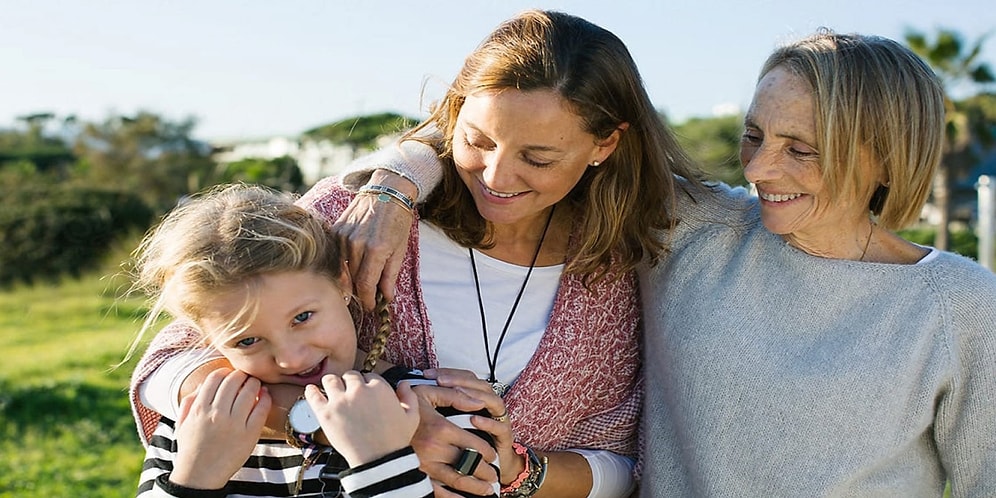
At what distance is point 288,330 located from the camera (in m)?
1.85

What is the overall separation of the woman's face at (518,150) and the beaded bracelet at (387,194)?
153 millimetres

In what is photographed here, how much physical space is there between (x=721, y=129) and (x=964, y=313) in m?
26.4

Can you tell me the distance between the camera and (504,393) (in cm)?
230

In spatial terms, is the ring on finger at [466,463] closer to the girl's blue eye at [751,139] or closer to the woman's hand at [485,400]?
the woman's hand at [485,400]

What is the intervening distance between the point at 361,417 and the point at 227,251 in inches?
16.4

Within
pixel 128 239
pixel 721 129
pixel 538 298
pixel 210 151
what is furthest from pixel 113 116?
pixel 538 298

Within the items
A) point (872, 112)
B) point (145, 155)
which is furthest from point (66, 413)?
point (145, 155)

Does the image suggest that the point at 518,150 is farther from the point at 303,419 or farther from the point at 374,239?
the point at 303,419

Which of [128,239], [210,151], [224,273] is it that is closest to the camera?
[224,273]

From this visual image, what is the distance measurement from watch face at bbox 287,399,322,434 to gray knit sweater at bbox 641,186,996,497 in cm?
91

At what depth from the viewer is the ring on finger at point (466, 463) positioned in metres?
1.89

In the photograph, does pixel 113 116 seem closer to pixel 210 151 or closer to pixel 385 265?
pixel 210 151

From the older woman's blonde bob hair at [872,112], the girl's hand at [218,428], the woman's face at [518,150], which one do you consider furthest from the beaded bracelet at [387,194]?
the older woman's blonde bob hair at [872,112]

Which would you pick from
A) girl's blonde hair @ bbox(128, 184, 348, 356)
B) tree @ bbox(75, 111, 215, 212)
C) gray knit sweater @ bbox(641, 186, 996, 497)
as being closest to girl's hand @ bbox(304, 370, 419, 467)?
girl's blonde hair @ bbox(128, 184, 348, 356)
